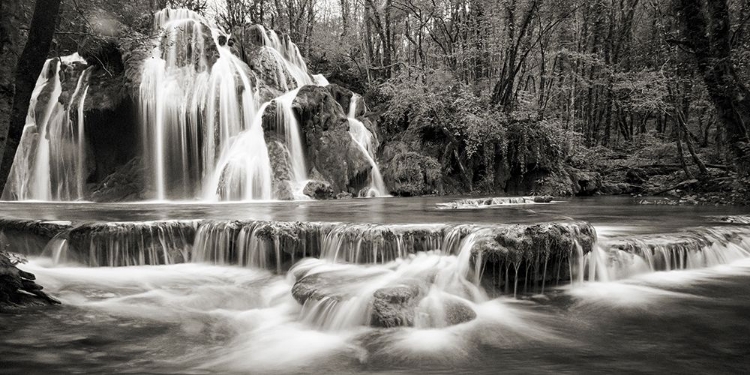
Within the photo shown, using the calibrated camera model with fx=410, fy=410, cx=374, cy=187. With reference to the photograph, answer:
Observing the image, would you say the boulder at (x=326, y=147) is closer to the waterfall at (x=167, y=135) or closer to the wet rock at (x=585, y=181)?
the waterfall at (x=167, y=135)

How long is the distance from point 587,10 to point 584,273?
2210 cm

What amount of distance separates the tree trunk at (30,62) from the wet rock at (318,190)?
999cm

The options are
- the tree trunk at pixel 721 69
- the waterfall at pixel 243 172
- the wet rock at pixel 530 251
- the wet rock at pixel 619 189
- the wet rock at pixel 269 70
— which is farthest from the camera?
the wet rock at pixel 269 70

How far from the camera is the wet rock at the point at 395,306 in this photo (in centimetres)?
404

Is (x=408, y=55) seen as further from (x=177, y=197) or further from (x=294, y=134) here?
(x=177, y=197)

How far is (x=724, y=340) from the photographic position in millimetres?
3641

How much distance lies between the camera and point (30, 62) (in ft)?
14.3

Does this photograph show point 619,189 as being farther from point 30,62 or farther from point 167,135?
point 30,62

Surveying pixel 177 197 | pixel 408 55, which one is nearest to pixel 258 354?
pixel 177 197

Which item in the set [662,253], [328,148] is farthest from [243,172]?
[662,253]

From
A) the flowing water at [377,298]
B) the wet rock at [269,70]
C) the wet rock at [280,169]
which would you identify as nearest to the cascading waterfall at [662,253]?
the flowing water at [377,298]

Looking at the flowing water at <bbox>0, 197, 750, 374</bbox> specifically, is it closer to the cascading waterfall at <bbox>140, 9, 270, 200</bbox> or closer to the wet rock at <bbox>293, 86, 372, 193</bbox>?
the cascading waterfall at <bbox>140, 9, 270, 200</bbox>

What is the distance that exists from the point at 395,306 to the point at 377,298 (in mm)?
202

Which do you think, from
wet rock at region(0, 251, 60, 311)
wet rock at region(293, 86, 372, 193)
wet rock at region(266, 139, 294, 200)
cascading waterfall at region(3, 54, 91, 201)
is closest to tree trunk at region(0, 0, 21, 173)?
wet rock at region(0, 251, 60, 311)
